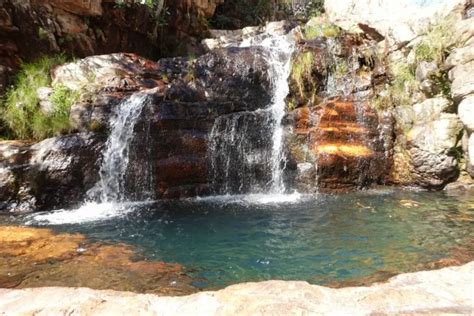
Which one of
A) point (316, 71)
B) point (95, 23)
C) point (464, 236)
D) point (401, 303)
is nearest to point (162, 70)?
point (95, 23)

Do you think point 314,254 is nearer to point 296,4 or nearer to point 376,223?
point 376,223

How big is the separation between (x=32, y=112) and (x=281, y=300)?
7885mm

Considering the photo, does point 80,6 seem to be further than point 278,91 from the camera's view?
Yes

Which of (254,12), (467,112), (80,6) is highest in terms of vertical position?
(254,12)

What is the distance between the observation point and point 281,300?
2373 millimetres

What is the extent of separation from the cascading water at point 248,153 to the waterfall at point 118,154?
5.77 feet

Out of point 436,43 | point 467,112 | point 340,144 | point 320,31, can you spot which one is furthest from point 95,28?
point 467,112

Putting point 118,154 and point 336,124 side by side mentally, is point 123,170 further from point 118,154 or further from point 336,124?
point 336,124

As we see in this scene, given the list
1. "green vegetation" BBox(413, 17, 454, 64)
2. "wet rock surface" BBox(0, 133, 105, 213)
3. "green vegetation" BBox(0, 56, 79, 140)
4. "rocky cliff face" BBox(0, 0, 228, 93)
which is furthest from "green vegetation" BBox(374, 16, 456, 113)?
"rocky cliff face" BBox(0, 0, 228, 93)

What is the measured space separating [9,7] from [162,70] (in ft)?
13.1

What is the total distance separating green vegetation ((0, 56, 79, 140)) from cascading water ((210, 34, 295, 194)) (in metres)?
3.24

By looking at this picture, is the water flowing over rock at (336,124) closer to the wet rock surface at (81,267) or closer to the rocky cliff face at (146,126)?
the rocky cliff face at (146,126)

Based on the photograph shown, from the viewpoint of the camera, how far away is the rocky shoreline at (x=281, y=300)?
224 centimetres

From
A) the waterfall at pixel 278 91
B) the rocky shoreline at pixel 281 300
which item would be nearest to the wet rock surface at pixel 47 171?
the waterfall at pixel 278 91
